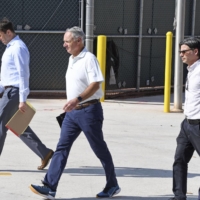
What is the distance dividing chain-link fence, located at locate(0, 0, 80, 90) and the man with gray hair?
7.33 metres

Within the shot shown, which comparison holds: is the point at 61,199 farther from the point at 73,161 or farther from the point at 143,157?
the point at 143,157

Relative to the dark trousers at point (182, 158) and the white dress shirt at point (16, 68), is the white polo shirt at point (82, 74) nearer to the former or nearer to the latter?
the white dress shirt at point (16, 68)

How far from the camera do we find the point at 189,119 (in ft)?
19.5

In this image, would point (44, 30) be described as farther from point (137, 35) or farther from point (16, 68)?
point (16, 68)

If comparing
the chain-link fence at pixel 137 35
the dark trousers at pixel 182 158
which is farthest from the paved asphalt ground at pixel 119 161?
the chain-link fence at pixel 137 35

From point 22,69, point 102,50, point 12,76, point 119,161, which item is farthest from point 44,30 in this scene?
point 22,69

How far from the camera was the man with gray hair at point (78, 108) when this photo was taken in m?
A: 6.20

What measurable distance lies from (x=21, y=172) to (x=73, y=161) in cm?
90

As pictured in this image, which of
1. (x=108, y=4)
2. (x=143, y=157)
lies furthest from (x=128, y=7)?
(x=143, y=157)

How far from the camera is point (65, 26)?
13727 millimetres

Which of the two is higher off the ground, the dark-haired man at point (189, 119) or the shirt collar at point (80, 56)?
the shirt collar at point (80, 56)

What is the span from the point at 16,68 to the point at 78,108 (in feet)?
3.94

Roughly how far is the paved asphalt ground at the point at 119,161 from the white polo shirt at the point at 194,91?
1.16m

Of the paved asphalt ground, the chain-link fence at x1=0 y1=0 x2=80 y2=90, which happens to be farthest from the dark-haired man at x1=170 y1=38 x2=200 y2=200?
the chain-link fence at x1=0 y1=0 x2=80 y2=90
